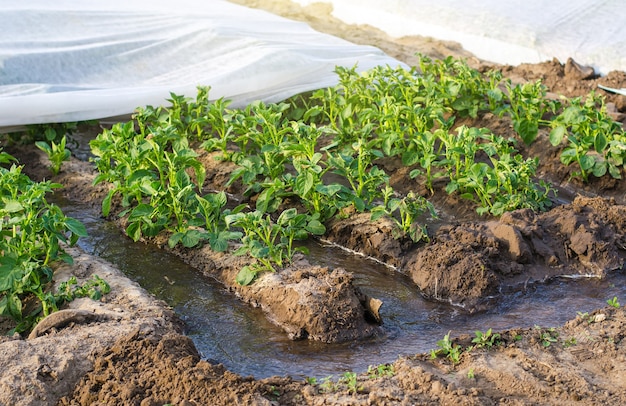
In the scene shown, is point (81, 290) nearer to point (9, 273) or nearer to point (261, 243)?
point (9, 273)

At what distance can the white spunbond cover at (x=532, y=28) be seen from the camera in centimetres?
827

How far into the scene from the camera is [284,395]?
135 inches

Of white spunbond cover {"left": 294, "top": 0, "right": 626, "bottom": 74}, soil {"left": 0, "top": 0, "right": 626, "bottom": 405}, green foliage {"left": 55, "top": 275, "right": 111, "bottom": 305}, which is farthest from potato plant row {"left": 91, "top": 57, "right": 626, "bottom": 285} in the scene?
white spunbond cover {"left": 294, "top": 0, "right": 626, "bottom": 74}

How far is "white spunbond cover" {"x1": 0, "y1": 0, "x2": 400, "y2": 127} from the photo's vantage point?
625cm

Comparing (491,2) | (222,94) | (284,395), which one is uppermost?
(491,2)

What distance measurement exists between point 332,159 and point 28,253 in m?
1.85

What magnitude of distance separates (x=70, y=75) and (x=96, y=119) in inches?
20.1

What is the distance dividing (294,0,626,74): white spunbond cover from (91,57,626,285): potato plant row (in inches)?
74.7

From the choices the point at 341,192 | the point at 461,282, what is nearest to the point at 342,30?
the point at 341,192

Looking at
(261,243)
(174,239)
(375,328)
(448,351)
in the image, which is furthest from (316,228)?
(448,351)

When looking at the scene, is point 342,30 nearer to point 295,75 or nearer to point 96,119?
point 295,75

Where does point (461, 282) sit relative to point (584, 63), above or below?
below

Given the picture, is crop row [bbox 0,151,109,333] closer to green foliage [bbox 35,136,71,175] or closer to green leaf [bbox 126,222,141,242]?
green leaf [bbox 126,222,141,242]

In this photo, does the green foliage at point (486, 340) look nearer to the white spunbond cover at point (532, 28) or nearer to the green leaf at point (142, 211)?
the green leaf at point (142, 211)
